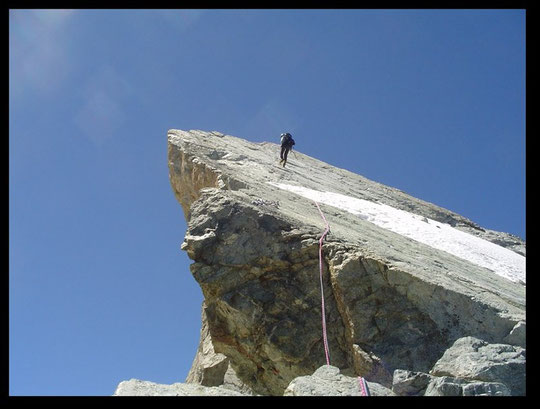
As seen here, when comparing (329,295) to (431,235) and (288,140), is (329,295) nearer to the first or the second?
(431,235)

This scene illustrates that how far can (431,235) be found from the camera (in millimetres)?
17547

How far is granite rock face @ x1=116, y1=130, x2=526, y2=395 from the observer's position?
9.81 meters

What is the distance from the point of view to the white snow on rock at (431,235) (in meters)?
15.8

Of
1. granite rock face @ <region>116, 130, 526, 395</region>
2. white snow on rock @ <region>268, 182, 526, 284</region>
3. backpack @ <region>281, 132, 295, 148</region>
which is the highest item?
backpack @ <region>281, 132, 295, 148</region>

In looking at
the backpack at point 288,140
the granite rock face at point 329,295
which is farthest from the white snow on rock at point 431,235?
the backpack at point 288,140

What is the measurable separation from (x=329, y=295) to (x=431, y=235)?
298 inches

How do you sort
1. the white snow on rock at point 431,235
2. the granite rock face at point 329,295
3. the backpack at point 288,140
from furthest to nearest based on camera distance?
1. the backpack at point 288,140
2. the white snow on rock at point 431,235
3. the granite rock face at point 329,295

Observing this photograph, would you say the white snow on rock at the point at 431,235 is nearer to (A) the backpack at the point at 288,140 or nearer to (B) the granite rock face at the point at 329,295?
(B) the granite rock face at the point at 329,295

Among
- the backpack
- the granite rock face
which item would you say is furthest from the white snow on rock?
the backpack

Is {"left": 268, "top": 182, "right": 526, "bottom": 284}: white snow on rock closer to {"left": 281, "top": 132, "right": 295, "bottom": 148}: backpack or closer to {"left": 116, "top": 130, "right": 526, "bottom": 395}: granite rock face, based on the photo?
{"left": 116, "top": 130, "right": 526, "bottom": 395}: granite rock face

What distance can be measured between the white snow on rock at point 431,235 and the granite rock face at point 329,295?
0.86 metres

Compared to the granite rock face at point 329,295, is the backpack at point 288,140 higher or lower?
higher

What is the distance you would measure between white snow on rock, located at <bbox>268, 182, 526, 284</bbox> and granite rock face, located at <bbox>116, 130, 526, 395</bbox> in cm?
86
